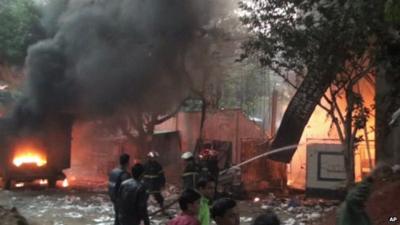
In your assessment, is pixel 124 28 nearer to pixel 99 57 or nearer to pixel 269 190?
pixel 99 57

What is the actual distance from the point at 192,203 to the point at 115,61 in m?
14.3

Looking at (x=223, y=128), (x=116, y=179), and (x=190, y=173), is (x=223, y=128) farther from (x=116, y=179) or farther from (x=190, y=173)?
(x=116, y=179)

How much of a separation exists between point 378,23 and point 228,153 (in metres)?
7.74

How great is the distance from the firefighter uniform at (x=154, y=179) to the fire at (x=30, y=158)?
586 cm

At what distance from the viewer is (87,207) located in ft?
41.0

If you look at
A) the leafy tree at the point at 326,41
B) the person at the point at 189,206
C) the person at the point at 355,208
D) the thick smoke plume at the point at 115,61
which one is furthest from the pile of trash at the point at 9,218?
the thick smoke plume at the point at 115,61

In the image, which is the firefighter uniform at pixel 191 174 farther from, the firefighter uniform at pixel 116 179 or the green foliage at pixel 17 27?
the green foliage at pixel 17 27

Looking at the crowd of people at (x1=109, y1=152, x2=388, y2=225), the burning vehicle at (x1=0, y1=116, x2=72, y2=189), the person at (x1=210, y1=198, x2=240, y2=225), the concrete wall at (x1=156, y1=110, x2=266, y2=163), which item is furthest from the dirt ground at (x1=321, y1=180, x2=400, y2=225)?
the burning vehicle at (x1=0, y1=116, x2=72, y2=189)

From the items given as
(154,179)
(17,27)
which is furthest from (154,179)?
(17,27)

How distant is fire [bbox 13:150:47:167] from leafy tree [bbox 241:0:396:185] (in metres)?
7.61

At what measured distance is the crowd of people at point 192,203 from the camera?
3256 millimetres

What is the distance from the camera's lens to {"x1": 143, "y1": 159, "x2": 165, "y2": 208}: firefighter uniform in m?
11.1

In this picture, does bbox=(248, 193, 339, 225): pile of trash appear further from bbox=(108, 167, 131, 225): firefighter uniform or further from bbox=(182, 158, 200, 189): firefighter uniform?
bbox=(108, 167, 131, 225): firefighter uniform

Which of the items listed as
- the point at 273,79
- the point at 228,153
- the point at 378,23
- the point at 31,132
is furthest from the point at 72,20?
the point at 273,79
